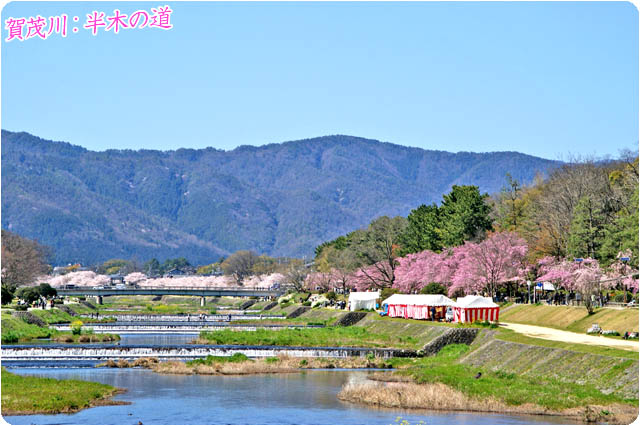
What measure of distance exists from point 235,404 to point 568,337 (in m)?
29.4

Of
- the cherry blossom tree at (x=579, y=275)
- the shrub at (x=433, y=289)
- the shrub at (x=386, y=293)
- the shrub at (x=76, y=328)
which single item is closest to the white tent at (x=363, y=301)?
the shrub at (x=386, y=293)

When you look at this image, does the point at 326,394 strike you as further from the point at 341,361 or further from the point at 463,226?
the point at 463,226

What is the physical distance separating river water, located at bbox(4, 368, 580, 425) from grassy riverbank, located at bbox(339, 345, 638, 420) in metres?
1.41

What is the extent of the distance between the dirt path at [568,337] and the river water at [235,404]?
1483 centimetres

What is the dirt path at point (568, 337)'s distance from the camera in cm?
6614

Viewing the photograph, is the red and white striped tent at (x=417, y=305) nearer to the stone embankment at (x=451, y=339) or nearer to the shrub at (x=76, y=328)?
the stone embankment at (x=451, y=339)

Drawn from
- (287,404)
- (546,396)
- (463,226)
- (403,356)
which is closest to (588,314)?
(403,356)

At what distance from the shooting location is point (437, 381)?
6419cm

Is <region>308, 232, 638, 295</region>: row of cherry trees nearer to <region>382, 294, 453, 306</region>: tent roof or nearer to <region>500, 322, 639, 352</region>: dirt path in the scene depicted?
<region>500, 322, 639, 352</region>: dirt path

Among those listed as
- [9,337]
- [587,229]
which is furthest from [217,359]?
[587,229]

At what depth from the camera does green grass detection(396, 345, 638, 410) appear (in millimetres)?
53531

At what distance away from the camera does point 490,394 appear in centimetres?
5719

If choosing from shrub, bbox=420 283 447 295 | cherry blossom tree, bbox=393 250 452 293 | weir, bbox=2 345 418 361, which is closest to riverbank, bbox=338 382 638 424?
weir, bbox=2 345 418 361

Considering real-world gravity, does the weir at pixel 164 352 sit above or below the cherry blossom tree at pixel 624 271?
below
